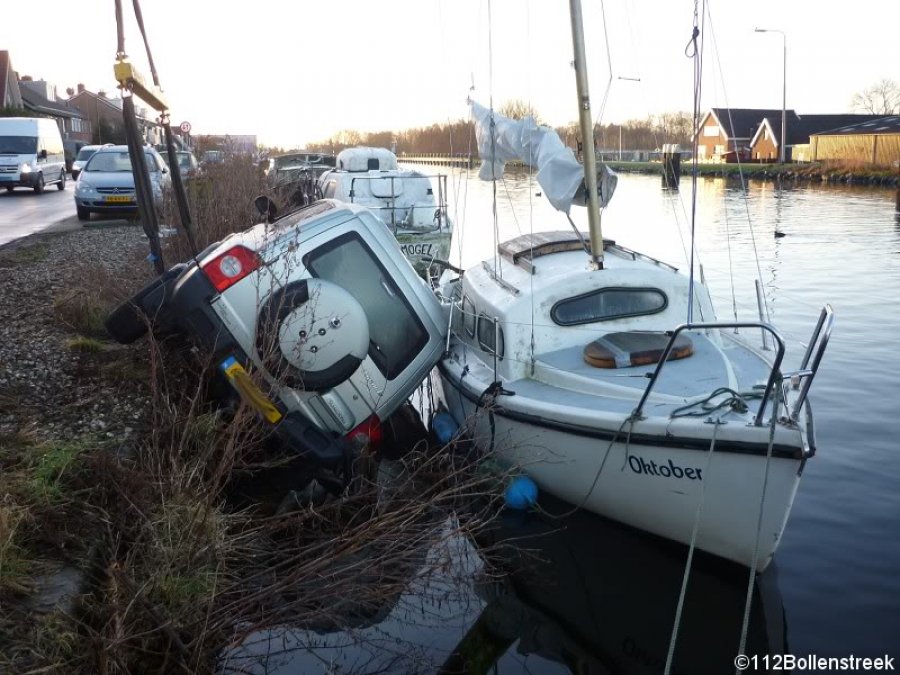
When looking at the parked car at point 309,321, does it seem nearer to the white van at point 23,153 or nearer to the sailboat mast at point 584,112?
the sailboat mast at point 584,112

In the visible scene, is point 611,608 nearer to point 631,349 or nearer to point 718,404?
point 718,404

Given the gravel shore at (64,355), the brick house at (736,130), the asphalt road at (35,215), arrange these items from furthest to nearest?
the brick house at (736,130), the asphalt road at (35,215), the gravel shore at (64,355)

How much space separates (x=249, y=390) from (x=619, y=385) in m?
2.85

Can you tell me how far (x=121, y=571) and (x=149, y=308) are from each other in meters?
3.30

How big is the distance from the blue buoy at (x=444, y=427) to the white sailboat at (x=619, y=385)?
0.11m

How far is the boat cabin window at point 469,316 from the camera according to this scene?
29.7 feet

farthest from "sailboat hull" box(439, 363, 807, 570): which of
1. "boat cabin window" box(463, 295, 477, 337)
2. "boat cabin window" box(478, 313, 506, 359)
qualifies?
Answer: "boat cabin window" box(463, 295, 477, 337)

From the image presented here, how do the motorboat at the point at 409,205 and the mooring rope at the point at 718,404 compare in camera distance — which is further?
the motorboat at the point at 409,205

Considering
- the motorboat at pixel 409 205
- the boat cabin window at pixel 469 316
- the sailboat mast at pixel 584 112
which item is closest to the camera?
the sailboat mast at pixel 584 112

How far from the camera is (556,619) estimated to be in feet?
20.7

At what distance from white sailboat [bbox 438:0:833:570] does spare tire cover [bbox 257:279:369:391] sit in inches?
45.4

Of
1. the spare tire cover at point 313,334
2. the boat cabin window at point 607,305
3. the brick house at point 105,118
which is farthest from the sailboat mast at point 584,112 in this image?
the brick house at point 105,118

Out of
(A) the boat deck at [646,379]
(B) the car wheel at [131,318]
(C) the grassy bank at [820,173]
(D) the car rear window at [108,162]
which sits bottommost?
(C) the grassy bank at [820,173]

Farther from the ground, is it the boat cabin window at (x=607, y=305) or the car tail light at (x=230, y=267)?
the car tail light at (x=230, y=267)
